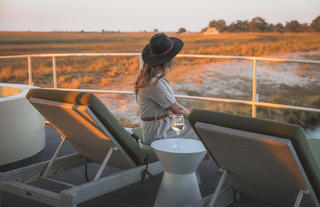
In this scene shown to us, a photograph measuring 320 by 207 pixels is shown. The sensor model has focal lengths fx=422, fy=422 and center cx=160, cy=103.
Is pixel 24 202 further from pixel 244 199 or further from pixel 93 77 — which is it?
pixel 93 77

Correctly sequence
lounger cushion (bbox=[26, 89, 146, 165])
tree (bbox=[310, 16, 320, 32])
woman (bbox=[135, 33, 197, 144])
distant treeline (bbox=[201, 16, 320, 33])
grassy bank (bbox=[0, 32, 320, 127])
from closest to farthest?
1. lounger cushion (bbox=[26, 89, 146, 165])
2. woman (bbox=[135, 33, 197, 144])
3. grassy bank (bbox=[0, 32, 320, 127])
4. tree (bbox=[310, 16, 320, 32])
5. distant treeline (bbox=[201, 16, 320, 33])

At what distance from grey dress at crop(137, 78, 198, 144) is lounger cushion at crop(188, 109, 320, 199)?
709 millimetres

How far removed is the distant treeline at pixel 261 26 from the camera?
2156cm

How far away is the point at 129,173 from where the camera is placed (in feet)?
7.80

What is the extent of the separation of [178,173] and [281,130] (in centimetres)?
75

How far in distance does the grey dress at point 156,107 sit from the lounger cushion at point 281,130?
71cm

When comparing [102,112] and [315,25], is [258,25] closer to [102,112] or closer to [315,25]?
[315,25]

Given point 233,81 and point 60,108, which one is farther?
point 233,81

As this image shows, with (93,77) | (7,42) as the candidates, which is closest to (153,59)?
(7,42)

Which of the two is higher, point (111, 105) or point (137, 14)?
point (137, 14)

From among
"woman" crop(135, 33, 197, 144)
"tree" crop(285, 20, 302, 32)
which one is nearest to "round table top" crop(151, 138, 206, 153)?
"woman" crop(135, 33, 197, 144)

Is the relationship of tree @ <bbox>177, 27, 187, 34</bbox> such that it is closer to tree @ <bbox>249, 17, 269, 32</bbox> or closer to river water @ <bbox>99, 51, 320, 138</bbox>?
river water @ <bbox>99, 51, 320, 138</bbox>

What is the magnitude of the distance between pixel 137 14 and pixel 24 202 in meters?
18.9

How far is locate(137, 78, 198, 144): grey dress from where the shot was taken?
2.64 meters
